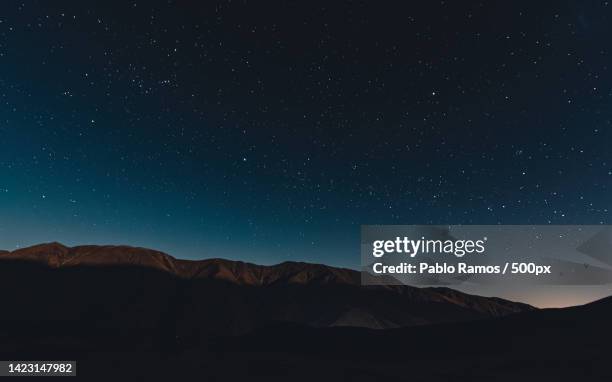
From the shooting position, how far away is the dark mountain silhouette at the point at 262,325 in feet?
90.1

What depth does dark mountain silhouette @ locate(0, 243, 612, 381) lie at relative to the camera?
90.1 feet

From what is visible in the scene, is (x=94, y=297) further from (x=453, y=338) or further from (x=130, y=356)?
(x=453, y=338)

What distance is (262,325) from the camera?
78500mm

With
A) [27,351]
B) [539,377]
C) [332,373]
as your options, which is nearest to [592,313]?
[539,377]

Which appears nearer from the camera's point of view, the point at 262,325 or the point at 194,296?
the point at 262,325

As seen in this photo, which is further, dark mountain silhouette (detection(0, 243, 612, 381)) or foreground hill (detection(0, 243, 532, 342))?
foreground hill (detection(0, 243, 532, 342))

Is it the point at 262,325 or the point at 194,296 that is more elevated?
the point at 194,296

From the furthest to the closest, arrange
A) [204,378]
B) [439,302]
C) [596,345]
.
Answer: [439,302] → [596,345] → [204,378]

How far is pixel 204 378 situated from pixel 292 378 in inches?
200

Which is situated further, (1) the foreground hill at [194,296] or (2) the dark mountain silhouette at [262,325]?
(1) the foreground hill at [194,296]

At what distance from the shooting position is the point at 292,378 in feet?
79.4

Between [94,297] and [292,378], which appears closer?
[292,378]

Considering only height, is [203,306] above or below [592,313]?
below

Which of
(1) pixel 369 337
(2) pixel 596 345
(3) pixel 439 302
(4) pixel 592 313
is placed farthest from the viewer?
(3) pixel 439 302
